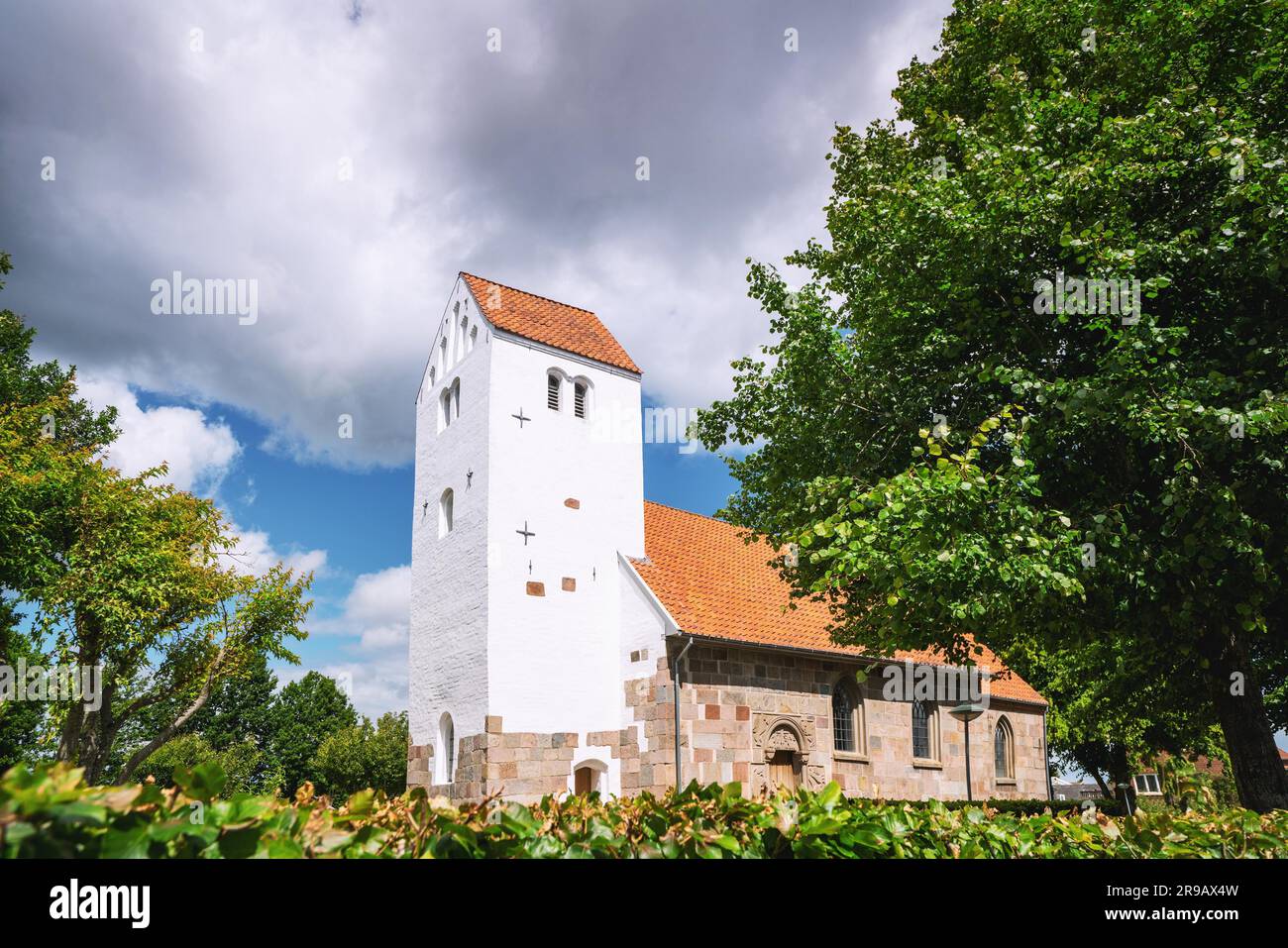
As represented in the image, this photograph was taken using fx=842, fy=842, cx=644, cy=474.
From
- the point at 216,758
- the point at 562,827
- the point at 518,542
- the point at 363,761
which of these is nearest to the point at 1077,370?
the point at 562,827

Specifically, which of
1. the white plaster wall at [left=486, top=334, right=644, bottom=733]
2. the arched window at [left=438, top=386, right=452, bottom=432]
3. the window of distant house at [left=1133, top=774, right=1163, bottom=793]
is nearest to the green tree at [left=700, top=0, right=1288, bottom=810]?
the white plaster wall at [left=486, top=334, right=644, bottom=733]

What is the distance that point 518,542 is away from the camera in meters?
18.7

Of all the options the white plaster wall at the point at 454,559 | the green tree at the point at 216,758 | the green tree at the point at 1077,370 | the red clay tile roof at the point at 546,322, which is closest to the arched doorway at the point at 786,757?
the green tree at the point at 1077,370

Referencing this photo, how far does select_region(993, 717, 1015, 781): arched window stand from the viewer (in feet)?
84.5

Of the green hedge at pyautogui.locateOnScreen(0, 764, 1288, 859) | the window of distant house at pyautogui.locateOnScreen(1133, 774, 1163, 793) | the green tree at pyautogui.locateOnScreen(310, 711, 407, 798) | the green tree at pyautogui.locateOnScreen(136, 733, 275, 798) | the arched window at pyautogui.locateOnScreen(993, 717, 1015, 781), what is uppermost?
the green hedge at pyautogui.locateOnScreen(0, 764, 1288, 859)

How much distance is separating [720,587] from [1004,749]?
12.0 meters

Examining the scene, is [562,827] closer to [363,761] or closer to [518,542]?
[518,542]

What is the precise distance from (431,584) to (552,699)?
4.40 m

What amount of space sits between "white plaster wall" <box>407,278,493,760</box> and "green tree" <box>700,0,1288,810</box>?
304 inches

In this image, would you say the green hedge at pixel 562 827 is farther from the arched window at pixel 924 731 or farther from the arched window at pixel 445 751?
the arched window at pixel 924 731

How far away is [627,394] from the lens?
22.0 meters

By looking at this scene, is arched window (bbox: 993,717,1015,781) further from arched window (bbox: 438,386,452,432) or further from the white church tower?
arched window (bbox: 438,386,452,432)
